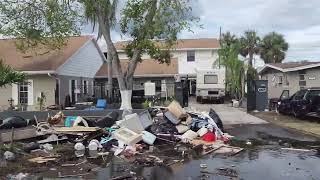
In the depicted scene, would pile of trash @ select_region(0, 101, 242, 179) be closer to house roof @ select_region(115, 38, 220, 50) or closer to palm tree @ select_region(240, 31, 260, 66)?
house roof @ select_region(115, 38, 220, 50)

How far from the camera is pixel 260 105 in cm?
3294

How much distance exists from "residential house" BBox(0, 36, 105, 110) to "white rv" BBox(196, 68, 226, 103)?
34.6 ft

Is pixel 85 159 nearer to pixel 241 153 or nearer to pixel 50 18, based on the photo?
pixel 241 153

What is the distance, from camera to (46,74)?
1208 inches

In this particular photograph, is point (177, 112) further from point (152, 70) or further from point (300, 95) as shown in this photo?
point (152, 70)

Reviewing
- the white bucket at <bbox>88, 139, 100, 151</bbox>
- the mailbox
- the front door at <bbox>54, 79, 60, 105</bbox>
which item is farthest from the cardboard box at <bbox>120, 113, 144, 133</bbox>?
the mailbox

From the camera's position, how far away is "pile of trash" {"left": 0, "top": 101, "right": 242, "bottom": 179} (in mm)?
15008

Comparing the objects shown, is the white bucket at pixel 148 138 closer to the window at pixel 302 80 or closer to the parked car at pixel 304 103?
the parked car at pixel 304 103

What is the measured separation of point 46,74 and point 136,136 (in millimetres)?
15877

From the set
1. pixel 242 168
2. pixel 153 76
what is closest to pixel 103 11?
pixel 153 76

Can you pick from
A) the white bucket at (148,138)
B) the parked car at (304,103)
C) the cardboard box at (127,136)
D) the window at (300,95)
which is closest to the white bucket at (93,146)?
the cardboard box at (127,136)

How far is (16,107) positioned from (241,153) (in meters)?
18.2

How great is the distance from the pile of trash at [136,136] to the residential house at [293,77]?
15863 millimetres

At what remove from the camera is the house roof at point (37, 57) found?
3081 centimetres
